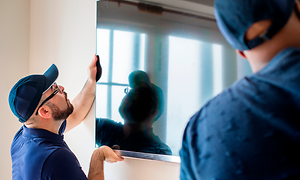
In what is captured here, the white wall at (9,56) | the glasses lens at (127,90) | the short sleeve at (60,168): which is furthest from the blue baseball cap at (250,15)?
the white wall at (9,56)

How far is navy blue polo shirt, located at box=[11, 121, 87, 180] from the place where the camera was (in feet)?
3.66

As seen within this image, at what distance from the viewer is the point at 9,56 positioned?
80.3 inches

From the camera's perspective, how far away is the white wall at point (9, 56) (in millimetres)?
2004

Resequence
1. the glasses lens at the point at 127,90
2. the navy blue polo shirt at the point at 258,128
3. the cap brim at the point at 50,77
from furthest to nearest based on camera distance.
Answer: the cap brim at the point at 50,77 < the glasses lens at the point at 127,90 < the navy blue polo shirt at the point at 258,128

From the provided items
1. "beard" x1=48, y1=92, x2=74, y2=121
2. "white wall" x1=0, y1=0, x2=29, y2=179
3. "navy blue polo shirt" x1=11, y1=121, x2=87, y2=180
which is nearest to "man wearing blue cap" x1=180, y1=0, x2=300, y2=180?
"navy blue polo shirt" x1=11, y1=121, x2=87, y2=180

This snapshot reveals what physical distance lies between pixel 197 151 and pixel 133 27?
0.91 m

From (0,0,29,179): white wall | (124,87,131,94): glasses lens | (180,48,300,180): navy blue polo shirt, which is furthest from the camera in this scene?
(0,0,29,179): white wall

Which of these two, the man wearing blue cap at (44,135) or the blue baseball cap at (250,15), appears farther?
the man wearing blue cap at (44,135)

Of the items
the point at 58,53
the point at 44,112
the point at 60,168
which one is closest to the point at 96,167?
the point at 60,168

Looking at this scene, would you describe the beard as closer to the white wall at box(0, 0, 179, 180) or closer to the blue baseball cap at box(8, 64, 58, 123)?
the blue baseball cap at box(8, 64, 58, 123)

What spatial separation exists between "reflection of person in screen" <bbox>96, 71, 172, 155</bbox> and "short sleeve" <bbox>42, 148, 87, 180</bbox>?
287 millimetres

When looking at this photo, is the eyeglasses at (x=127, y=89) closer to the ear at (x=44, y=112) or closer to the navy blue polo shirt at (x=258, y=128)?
the ear at (x=44, y=112)

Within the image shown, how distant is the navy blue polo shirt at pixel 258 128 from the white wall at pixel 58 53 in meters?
0.76

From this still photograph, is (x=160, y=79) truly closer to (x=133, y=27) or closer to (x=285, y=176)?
(x=133, y=27)
